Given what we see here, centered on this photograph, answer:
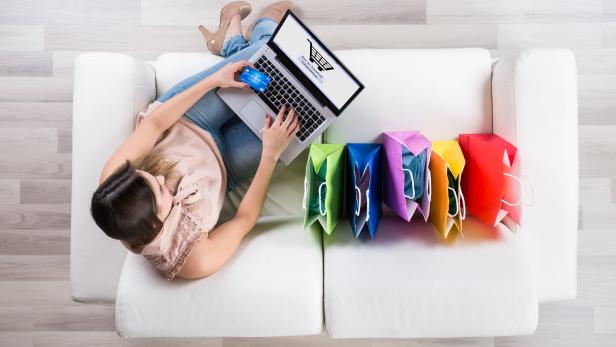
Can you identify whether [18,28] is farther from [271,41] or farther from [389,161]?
[389,161]

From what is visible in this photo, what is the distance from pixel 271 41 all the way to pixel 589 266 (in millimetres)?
1457

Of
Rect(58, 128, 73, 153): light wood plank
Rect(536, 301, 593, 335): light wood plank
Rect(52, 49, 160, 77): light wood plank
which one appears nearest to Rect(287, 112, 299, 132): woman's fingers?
Rect(52, 49, 160, 77): light wood plank

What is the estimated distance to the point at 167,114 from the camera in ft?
4.02

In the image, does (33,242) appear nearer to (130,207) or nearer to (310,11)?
(130,207)

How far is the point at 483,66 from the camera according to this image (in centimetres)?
139

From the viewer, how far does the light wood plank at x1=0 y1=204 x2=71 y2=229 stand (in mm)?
1797

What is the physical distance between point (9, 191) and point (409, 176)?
59.4 inches

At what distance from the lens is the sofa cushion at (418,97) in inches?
54.0

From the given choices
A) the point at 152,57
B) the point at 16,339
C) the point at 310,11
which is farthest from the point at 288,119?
the point at 16,339

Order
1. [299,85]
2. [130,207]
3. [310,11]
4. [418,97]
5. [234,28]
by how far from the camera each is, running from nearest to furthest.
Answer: [130,207], [299,85], [418,97], [234,28], [310,11]

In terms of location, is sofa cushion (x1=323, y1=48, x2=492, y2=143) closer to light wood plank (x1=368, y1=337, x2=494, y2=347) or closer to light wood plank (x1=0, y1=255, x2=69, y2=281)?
light wood plank (x1=368, y1=337, x2=494, y2=347)

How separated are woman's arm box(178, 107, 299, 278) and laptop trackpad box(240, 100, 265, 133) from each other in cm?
3

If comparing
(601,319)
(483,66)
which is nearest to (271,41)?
(483,66)

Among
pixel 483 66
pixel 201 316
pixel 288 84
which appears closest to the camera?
pixel 201 316
